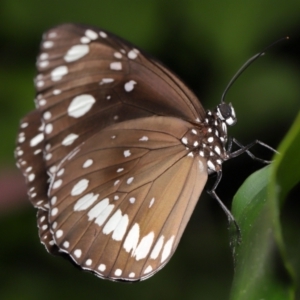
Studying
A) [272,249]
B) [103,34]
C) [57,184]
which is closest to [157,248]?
[57,184]

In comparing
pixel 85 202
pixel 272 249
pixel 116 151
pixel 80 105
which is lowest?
pixel 85 202

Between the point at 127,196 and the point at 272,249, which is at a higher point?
the point at 272,249

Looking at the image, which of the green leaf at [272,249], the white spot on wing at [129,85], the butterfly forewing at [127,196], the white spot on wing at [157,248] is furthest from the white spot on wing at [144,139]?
the green leaf at [272,249]

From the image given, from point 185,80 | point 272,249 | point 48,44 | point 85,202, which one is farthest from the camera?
point 185,80

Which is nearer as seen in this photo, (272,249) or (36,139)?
(272,249)

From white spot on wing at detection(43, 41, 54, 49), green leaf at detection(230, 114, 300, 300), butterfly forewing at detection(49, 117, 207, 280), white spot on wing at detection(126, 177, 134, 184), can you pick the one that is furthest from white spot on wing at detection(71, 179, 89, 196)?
green leaf at detection(230, 114, 300, 300)

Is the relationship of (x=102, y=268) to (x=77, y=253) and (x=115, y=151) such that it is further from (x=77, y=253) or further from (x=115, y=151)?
(x=115, y=151)

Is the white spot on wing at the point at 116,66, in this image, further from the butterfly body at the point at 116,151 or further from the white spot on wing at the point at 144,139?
the white spot on wing at the point at 144,139

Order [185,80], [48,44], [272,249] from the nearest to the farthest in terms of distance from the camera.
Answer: [272,249], [48,44], [185,80]

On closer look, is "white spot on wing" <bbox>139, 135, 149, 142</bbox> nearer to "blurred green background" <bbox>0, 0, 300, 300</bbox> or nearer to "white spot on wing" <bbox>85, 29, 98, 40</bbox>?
"white spot on wing" <bbox>85, 29, 98, 40</bbox>
